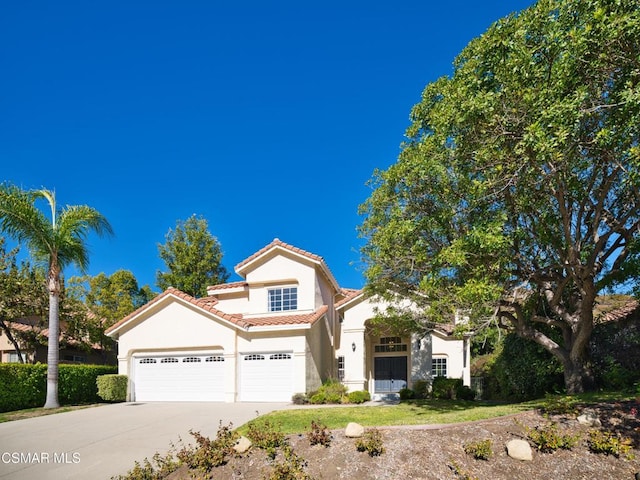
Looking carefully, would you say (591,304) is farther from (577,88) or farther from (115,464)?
(115,464)

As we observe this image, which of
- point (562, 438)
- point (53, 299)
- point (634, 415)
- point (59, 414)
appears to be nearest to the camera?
point (562, 438)

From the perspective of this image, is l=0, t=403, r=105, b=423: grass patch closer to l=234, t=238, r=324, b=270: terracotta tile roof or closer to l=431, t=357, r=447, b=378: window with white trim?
l=234, t=238, r=324, b=270: terracotta tile roof

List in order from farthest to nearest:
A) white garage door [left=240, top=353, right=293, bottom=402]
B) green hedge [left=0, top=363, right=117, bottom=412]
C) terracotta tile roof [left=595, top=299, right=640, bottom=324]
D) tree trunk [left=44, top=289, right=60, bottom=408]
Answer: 1. white garage door [left=240, top=353, right=293, bottom=402]
2. tree trunk [left=44, top=289, right=60, bottom=408]
3. green hedge [left=0, top=363, right=117, bottom=412]
4. terracotta tile roof [left=595, top=299, right=640, bottom=324]

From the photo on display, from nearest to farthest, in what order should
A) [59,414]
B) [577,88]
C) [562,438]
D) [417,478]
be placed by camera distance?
[417,478] < [562,438] < [577,88] < [59,414]

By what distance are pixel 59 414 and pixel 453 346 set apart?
18.5 m

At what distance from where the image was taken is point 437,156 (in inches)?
480

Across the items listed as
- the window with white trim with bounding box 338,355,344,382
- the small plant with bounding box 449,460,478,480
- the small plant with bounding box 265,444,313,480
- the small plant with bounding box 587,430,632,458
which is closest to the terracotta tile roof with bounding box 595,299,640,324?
the small plant with bounding box 587,430,632,458

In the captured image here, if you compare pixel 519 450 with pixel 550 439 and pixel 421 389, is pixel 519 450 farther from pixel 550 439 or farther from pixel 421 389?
pixel 421 389

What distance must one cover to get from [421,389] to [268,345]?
7225 mm

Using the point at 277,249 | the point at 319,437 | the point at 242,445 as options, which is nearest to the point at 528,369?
the point at 319,437

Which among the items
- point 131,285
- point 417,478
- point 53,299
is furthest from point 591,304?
point 131,285

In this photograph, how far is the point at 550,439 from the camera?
8.19 meters

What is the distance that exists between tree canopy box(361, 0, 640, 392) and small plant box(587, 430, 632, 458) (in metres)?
3.85

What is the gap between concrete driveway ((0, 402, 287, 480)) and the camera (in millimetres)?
9422
